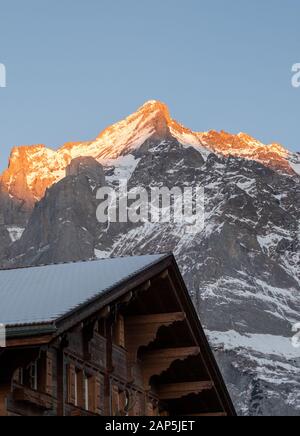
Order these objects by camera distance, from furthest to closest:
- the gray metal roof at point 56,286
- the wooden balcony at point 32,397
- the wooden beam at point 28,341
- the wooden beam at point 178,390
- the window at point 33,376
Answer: the wooden beam at point 178,390 → the window at point 33,376 → the wooden balcony at point 32,397 → the gray metal roof at point 56,286 → the wooden beam at point 28,341

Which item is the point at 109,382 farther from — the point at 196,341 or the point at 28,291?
the point at 28,291

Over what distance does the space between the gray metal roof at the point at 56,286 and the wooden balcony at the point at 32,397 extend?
130 centimetres

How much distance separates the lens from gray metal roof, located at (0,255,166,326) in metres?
14.2

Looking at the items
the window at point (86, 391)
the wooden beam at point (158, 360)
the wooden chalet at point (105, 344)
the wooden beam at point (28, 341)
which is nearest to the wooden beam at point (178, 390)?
the wooden chalet at point (105, 344)

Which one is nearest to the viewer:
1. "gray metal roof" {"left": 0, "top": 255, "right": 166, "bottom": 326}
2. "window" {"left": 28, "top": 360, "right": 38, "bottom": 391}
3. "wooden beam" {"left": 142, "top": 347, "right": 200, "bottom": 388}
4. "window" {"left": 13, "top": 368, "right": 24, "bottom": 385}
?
"gray metal roof" {"left": 0, "top": 255, "right": 166, "bottom": 326}

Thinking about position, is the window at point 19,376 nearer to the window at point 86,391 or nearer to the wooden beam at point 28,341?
the wooden beam at point 28,341

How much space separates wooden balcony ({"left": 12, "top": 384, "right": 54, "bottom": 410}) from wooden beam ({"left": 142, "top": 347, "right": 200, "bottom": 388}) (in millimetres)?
5867

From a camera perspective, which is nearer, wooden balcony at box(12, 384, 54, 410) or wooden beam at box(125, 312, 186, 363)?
wooden balcony at box(12, 384, 54, 410)

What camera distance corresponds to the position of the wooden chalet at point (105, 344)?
47.6 feet

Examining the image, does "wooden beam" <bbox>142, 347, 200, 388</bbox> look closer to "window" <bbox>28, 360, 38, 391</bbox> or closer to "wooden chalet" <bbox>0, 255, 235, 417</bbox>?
"wooden chalet" <bbox>0, 255, 235, 417</bbox>

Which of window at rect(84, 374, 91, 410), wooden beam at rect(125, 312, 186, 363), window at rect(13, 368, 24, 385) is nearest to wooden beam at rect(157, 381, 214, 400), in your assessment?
wooden beam at rect(125, 312, 186, 363)

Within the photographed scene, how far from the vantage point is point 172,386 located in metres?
24.1

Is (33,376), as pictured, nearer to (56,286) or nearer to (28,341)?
(56,286)
